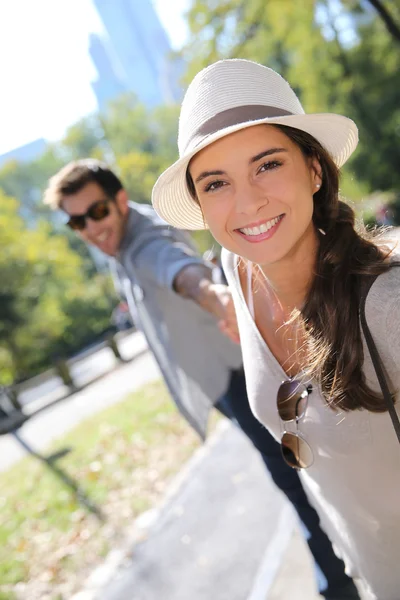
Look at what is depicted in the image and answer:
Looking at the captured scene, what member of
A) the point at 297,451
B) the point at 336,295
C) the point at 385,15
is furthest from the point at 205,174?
the point at 385,15

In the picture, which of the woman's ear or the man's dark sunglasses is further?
the man's dark sunglasses

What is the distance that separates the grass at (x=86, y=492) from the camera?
169 inches

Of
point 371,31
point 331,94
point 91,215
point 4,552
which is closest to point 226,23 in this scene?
point 91,215

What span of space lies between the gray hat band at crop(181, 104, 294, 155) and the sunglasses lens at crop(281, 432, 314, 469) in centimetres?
96

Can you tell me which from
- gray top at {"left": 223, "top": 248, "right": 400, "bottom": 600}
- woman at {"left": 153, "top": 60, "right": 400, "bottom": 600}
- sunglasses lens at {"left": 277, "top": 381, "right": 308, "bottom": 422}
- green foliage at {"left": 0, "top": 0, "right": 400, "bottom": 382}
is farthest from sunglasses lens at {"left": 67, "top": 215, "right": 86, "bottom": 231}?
green foliage at {"left": 0, "top": 0, "right": 400, "bottom": 382}

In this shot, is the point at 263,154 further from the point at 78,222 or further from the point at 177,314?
the point at 78,222

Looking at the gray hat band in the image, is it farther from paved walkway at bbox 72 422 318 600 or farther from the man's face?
paved walkway at bbox 72 422 318 600

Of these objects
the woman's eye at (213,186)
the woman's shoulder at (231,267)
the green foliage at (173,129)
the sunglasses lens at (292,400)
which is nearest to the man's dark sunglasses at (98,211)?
the woman's shoulder at (231,267)

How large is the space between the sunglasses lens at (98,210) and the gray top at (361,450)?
1240 millimetres

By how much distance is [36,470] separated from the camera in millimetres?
7180

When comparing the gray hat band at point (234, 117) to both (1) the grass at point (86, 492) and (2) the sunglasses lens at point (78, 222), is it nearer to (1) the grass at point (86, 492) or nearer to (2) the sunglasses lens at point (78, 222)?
(2) the sunglasses lens at point (78, 222)

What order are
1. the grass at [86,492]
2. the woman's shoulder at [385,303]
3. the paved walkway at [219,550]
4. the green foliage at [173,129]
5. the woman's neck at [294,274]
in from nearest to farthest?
the woman's shoulder at [385,303] < the woman's neck at [294,274] < the paved walkway at [219,550] < the grass at [86,492] < the green foliage at [173,129]

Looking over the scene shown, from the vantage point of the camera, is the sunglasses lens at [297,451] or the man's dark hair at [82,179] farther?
the man's dark hair at [82,179]

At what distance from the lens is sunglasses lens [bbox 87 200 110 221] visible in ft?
9.22
